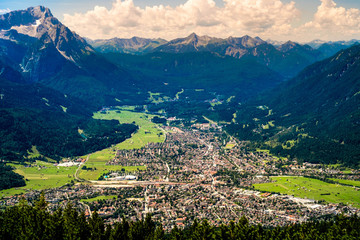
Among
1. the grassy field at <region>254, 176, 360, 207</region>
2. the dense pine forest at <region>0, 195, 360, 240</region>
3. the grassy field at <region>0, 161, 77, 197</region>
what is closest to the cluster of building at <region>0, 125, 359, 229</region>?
the grassy field at <region>254, 176, 360, 207</region>

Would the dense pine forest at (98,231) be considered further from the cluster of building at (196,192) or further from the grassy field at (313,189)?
the grassy field at (313,189)

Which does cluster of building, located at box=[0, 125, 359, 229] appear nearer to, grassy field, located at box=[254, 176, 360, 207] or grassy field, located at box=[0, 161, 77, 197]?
grassy field, located at box=[254, 176, 360, 207]

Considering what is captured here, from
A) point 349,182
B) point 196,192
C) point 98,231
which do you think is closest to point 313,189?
point 349,182

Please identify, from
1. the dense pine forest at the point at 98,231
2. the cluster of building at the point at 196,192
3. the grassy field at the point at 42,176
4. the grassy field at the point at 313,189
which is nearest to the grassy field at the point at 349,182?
the grassy field at the point at 313,189

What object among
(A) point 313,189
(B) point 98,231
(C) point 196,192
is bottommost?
(C) point 196,192

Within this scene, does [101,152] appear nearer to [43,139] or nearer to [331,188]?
[43,139]

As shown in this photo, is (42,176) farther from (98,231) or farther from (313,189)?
(313,189)
